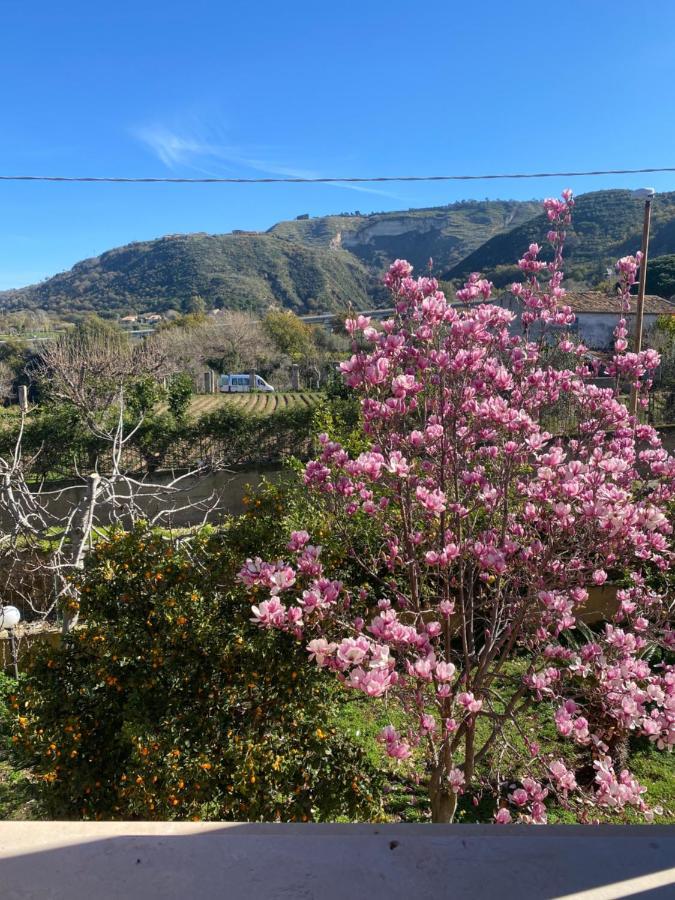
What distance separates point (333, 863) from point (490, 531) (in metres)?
1.84

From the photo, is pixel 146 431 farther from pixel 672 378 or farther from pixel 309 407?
pixel 672 378

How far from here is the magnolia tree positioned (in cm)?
213

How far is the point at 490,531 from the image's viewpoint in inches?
109

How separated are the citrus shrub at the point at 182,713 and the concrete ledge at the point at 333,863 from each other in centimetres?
103

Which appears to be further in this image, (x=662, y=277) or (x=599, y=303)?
(x=662, y=277)

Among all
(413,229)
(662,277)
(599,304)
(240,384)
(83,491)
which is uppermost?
(413,229)

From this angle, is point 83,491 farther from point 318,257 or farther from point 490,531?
point 318,257

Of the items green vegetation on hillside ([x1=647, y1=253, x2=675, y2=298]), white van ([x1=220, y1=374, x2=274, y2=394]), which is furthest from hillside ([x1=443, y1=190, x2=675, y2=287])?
white van ([x1=220, y1=374, x2=274, y2=394])

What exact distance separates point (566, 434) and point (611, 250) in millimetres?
42311

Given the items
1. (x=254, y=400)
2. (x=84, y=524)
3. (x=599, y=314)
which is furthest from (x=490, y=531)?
(x=254, y=400)

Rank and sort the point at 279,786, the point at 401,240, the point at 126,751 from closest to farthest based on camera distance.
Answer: the point at 279,786
the point at 126,751
the point at 401,240

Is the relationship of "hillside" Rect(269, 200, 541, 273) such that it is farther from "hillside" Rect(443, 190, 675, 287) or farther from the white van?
the white van

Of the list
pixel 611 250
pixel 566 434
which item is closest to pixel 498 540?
pixel 566 434

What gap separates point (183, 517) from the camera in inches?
474
